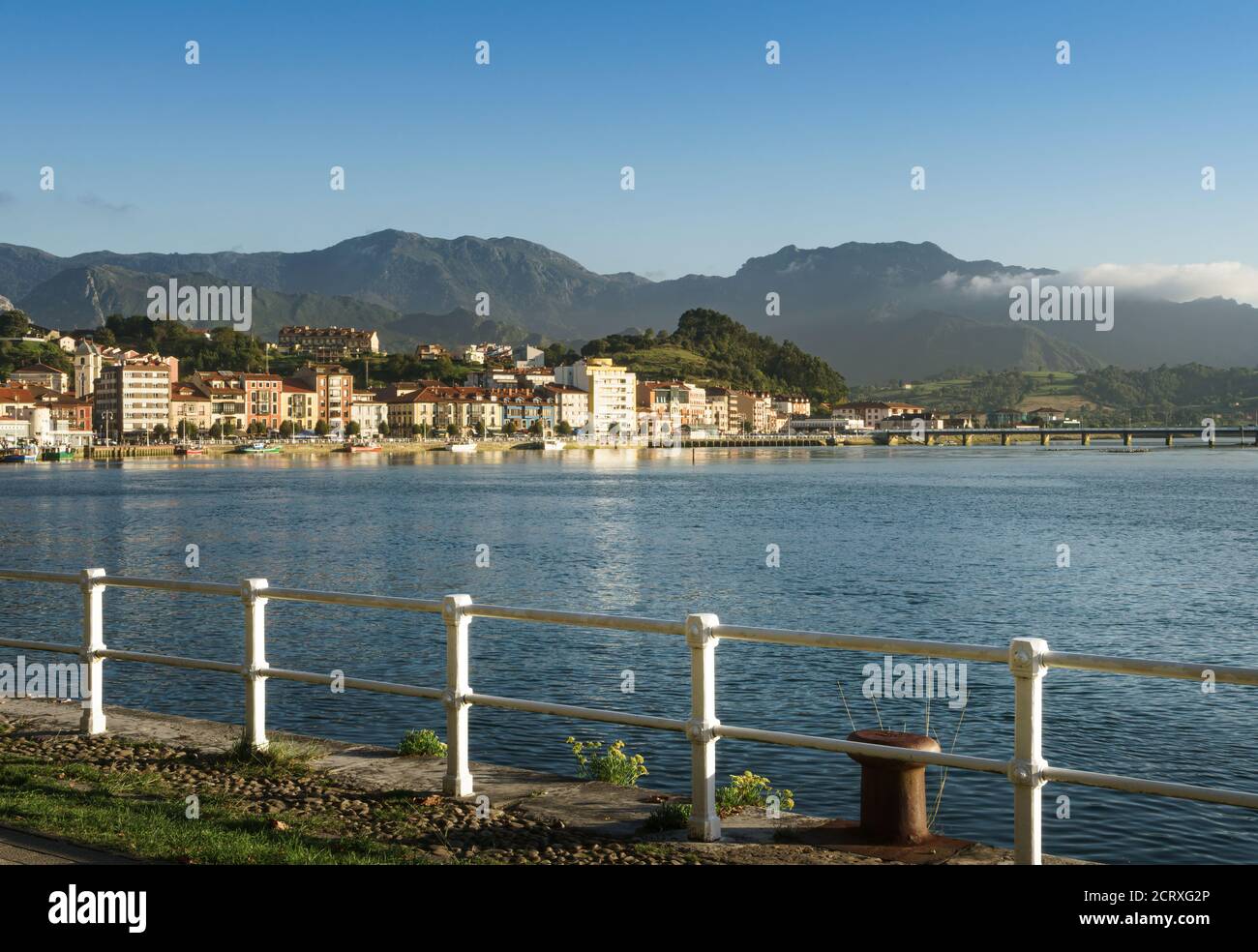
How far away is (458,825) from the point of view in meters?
9.13

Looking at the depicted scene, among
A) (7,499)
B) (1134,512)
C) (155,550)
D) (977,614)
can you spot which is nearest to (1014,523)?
(1134,512)

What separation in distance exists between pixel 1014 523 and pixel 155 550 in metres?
46.0

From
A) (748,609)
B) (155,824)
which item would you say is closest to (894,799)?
(155,824)

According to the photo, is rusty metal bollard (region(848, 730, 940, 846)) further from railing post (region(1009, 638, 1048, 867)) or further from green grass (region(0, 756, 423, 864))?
green grass (region(0, 756, 423, 864))

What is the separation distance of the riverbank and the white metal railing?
0.44 m

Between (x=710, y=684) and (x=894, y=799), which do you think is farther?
(x=894, y=799)

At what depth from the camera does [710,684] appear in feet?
27.8

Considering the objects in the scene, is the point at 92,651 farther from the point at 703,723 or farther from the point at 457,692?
the point at 703,723

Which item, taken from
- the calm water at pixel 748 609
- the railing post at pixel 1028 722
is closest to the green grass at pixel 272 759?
the calm water at pixel 748 609

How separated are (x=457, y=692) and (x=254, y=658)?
2.14m

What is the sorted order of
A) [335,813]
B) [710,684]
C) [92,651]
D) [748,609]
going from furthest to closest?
[748,609], [92,651], [335,813], [710,684]

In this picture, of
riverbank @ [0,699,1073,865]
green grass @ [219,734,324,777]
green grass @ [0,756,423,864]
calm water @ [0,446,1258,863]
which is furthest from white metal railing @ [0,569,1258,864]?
calm water @ [0,446,1258,863]

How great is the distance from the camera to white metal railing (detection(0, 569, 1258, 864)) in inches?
288
